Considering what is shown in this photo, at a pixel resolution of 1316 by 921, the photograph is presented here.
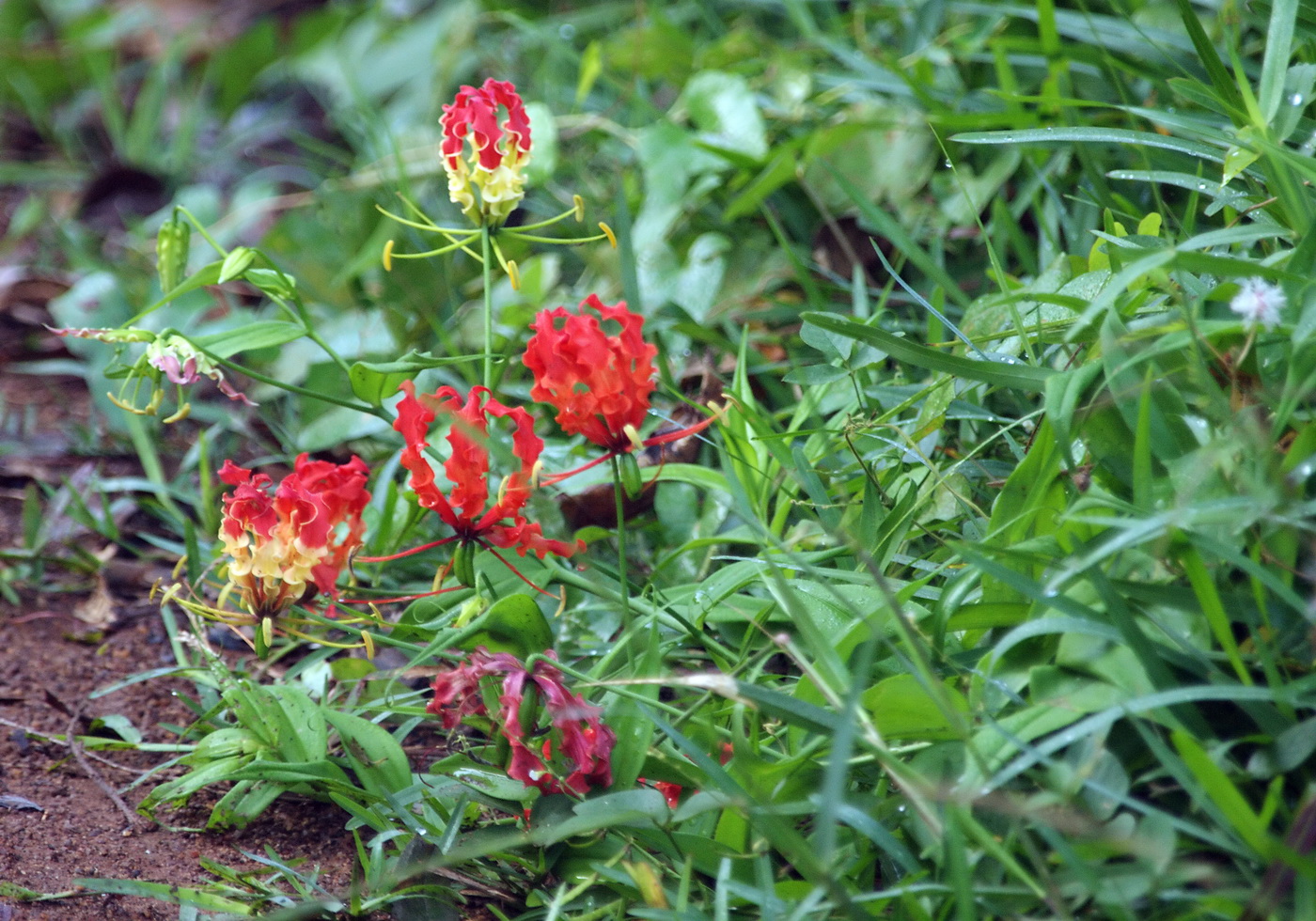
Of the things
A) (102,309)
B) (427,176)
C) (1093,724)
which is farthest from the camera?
(427,176)

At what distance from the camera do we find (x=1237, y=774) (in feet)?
2.02

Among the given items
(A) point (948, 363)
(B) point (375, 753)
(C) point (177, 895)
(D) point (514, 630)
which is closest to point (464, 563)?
(D) point (514, 630)

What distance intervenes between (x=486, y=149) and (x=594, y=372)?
0.26m

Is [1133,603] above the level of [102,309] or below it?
above

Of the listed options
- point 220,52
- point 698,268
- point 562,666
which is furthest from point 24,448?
point 220,52

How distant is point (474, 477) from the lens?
79 cm

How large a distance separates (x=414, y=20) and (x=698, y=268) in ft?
4.57

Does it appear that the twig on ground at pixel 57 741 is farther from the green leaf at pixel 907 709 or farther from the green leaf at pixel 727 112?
the green leaf at pixel 727 112

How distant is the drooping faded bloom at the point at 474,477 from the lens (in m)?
0.78

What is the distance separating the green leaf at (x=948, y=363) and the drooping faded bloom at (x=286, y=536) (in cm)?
39

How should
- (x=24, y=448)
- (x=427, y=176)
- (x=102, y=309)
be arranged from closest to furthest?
(x=24, y=448)
(x=102, y=309)
(x=427, y=176)

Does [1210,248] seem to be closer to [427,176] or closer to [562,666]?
[562,666]

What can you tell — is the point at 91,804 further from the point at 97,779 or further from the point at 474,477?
the point at 474,477

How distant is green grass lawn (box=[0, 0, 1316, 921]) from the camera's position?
0.63 m
